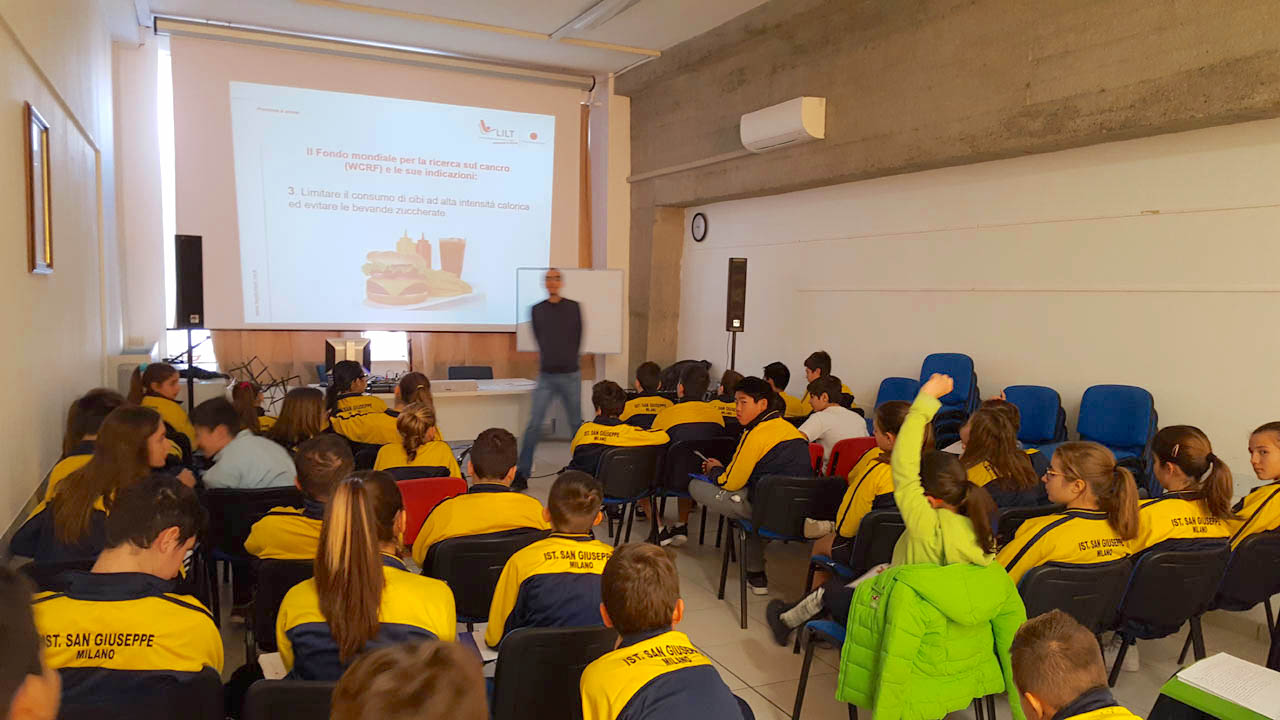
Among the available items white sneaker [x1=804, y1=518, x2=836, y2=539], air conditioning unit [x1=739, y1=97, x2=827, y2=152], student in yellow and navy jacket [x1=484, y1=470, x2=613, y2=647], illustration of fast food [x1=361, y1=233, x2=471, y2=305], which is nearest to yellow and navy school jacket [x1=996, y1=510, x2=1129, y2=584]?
white sneaker [x1=804, y1=518, x2=836, y2=539]

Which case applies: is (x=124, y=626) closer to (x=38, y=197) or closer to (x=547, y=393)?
(x=38, y=197)

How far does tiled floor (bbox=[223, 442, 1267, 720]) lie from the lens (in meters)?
3.18

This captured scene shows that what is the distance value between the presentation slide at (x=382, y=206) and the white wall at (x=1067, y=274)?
281 cm

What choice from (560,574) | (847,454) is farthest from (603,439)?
(560,574)

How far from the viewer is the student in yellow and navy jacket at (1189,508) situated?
3.05 metres

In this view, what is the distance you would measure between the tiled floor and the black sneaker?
0.05m

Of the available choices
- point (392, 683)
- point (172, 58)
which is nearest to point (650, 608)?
point (392, 683)

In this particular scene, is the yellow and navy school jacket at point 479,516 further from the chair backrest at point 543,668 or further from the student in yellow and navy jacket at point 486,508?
the chair backrest at point 543,668

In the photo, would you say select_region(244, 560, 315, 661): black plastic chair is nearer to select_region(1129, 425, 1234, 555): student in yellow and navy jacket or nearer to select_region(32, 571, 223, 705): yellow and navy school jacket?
select_region(32, 571, 223, 705): yellow and navy school jacket

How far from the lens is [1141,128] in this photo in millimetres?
4484

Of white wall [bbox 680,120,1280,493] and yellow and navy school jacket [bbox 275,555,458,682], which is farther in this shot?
Answer: white wall [bbox 680,120,1280,493]

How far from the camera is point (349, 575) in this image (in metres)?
1.82

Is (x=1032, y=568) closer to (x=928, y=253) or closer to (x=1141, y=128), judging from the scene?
(x=1141, y=128)

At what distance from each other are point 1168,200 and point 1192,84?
78cm
